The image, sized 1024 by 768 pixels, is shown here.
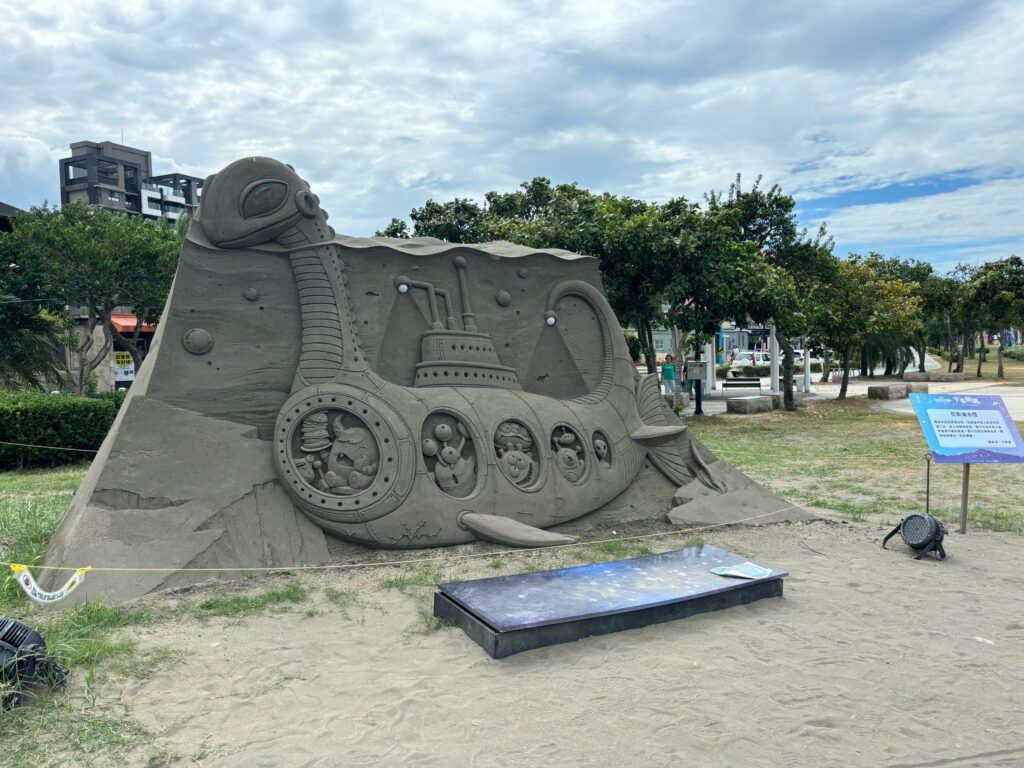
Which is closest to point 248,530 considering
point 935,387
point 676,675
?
point 676,675

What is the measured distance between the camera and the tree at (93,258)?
16484 millimetres

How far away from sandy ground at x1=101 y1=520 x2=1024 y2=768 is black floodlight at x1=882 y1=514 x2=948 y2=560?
85 centimetres

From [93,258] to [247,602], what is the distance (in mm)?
14394

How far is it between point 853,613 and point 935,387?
25.9 m

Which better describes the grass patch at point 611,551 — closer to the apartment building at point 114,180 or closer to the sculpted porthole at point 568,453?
the sculpted porthole at point 568,453

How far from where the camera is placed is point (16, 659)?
3545 millimetres

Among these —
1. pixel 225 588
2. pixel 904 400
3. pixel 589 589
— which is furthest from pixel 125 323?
pixel 904 400

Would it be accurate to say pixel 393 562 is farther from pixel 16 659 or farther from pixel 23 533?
pixel 23 533

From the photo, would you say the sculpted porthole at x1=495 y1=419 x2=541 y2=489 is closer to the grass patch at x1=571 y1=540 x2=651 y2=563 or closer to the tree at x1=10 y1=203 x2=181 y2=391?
the grass patch at x1=571 y1=540 x2=651 y2=563

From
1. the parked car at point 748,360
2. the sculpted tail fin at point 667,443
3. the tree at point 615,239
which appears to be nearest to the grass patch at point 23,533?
the sculpted tail fin at point 667,443

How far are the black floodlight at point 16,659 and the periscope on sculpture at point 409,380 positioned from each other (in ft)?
7.49

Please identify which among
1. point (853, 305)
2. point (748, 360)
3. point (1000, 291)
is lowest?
point (748, 360)

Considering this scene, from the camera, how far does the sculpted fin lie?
6266mm

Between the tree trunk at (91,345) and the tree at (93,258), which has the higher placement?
the tree at (93,258)
